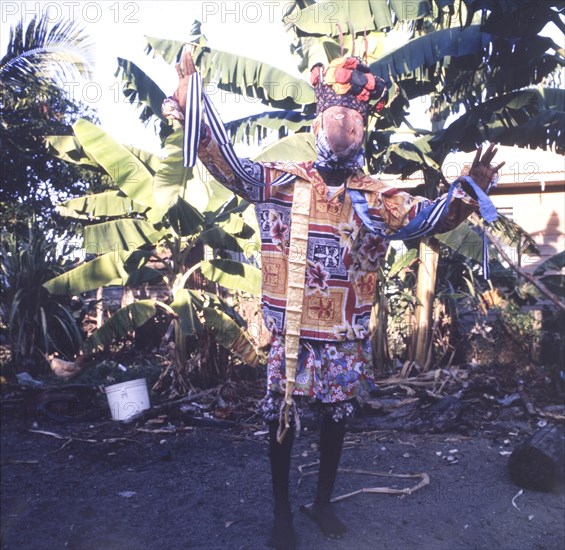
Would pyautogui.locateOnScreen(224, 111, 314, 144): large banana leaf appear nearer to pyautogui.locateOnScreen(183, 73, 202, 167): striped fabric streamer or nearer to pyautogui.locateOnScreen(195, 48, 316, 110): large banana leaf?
pyautogui.locateOnScreen(195, 48, 316, 110): large banana leaf

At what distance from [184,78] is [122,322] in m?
3.98

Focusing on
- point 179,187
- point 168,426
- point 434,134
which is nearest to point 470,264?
point 434,134

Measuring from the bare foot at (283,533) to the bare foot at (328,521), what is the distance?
17cm

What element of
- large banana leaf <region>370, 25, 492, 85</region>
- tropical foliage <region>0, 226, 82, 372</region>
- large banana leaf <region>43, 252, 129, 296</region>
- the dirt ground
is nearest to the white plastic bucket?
the dirt ground

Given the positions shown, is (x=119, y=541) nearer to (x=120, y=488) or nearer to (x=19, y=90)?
(x=120, y=488)

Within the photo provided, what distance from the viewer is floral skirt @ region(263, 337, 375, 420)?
2.57 meters

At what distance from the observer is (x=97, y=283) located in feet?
19.7

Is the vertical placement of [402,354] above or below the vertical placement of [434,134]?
below

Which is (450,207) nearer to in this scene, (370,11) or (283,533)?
(283,533)

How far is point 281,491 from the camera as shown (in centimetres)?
263

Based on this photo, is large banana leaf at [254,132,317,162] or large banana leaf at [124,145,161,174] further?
large banana leaf at [124,145,161,174]

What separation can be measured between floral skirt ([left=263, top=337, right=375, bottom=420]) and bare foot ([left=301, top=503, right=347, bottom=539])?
484 mm

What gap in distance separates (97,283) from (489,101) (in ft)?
14.5

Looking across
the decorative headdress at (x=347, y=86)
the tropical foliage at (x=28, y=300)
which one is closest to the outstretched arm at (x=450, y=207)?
the decorative headdress at (x=347, y=86)
